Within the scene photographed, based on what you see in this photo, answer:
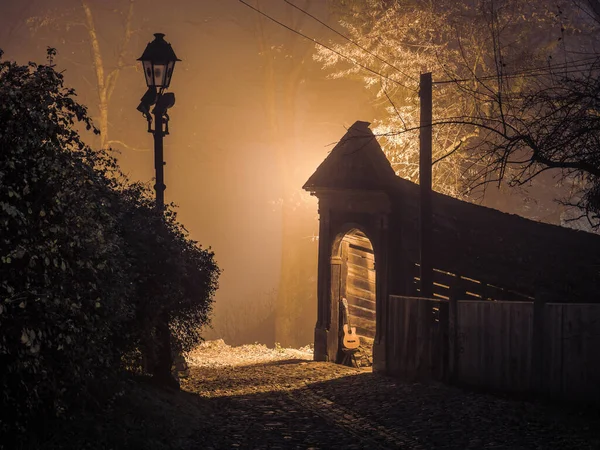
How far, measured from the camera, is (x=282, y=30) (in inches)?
1526

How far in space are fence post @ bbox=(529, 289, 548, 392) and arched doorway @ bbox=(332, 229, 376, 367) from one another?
945cm

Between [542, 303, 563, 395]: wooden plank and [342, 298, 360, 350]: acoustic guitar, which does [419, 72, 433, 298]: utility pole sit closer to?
[342, 298, 360, 350]: acoustic guitar

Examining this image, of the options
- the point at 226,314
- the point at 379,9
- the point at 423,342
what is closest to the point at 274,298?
the point at 226,314

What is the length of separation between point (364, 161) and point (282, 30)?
771 inches

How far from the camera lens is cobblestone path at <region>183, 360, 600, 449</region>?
33.7 ft

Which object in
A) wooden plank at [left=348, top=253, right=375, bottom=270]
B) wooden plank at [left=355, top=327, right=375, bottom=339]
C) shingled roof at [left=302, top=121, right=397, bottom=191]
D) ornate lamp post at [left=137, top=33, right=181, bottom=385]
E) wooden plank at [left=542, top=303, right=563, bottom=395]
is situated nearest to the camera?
wooden plank at [left=542, top=303, right=563, bottom=395]

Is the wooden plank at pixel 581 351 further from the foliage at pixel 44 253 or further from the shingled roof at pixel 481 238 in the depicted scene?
the foliage at pixel 44 253

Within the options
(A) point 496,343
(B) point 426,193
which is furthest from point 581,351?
(B) point 426,193

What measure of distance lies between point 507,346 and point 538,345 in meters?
0.75

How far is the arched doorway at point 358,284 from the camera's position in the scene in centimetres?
2267

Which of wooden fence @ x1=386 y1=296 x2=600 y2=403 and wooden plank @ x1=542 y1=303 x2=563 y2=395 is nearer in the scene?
wooden fence @ x1=386 y1=296 x2=600 y2=403

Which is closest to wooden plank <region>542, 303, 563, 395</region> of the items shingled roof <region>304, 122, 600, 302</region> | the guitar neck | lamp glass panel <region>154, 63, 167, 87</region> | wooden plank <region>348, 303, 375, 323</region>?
shingled roof <region>304, 122, 600, 302</region>

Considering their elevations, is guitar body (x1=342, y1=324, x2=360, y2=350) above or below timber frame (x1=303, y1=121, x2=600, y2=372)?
below

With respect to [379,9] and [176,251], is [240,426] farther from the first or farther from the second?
[379,9]
